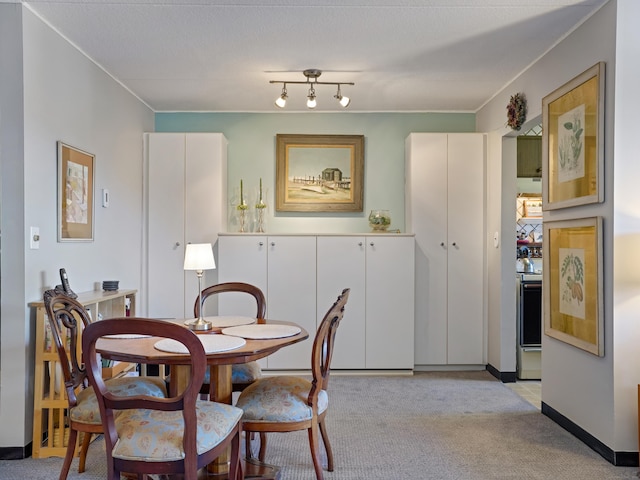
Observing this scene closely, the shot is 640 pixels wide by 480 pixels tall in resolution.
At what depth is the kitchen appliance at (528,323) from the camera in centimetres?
467

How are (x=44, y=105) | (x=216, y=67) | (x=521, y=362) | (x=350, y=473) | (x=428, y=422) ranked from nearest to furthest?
(x=350, y=473), (x=44, y=105), (x=428, y=422), (x=216, y=67), (x=521, y=362)

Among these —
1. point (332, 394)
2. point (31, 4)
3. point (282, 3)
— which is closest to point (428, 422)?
point (332, 394)

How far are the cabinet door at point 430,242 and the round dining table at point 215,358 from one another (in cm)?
250

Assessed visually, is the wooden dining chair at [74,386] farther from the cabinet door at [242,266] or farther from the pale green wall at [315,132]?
the pale green wall at [315,132]

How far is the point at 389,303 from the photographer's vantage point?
483cm

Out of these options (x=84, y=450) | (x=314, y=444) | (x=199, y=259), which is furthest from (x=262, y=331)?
(x=84, y=450)

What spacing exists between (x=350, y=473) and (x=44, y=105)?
269 centimetres

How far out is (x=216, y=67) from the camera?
4.02m

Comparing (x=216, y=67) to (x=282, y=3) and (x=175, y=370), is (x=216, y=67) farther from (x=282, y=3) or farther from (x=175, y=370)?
(x=175, y=370)

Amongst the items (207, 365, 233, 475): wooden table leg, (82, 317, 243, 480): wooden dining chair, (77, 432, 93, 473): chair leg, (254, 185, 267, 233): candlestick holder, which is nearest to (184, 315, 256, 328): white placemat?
(207, 365, 233, 475): wooden table leg

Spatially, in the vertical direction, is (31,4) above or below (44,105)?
above

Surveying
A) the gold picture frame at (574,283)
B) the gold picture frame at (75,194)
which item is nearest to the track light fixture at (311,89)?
the gold picture frame at (75,194)

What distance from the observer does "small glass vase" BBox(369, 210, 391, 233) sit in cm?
507

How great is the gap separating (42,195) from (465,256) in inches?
138
